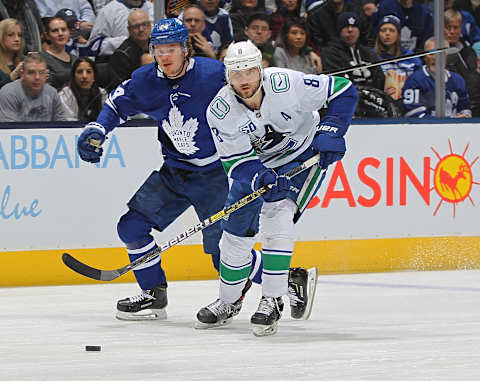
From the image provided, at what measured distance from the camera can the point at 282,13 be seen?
615cm

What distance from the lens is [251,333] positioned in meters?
4.01

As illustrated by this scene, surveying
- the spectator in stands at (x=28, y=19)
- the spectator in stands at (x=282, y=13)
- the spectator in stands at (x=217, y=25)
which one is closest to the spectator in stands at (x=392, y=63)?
the spectator in stands at (x=282, y=13)

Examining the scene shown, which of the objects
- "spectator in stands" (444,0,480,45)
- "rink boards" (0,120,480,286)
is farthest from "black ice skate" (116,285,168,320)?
"spectator in stands" (444,0,480,45)

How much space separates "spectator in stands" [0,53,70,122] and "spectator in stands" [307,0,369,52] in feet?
5.14

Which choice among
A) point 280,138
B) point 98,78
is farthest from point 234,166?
point 98,78

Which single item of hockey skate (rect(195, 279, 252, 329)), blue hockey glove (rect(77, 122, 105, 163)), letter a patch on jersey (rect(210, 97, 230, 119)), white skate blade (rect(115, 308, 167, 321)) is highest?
letter a patch on jersey (rect(210, 97, 230, 119))

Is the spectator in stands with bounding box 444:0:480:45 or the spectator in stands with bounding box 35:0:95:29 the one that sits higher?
the spectator in stands with bounding box 35:0:95:29

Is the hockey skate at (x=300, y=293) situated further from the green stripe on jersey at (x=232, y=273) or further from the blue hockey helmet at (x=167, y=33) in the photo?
the blue hockey helmet at (x=167, y=33)

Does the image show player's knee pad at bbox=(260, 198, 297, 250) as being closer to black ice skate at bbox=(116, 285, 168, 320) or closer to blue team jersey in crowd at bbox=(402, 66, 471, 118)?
black ice skate at bbox=(116, 285, 168, 320)

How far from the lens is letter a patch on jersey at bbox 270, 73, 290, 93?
394 cm

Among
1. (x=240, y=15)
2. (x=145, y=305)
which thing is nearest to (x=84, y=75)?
(x=240, y=15)

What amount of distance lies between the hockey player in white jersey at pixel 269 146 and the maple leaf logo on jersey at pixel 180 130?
392 millimetres

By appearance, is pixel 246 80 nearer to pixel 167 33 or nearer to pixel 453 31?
pixel 167 33

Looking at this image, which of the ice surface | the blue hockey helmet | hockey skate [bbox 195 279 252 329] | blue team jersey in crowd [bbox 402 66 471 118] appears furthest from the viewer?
blue team jersey in crowd [bbox 402 66 471 118]
